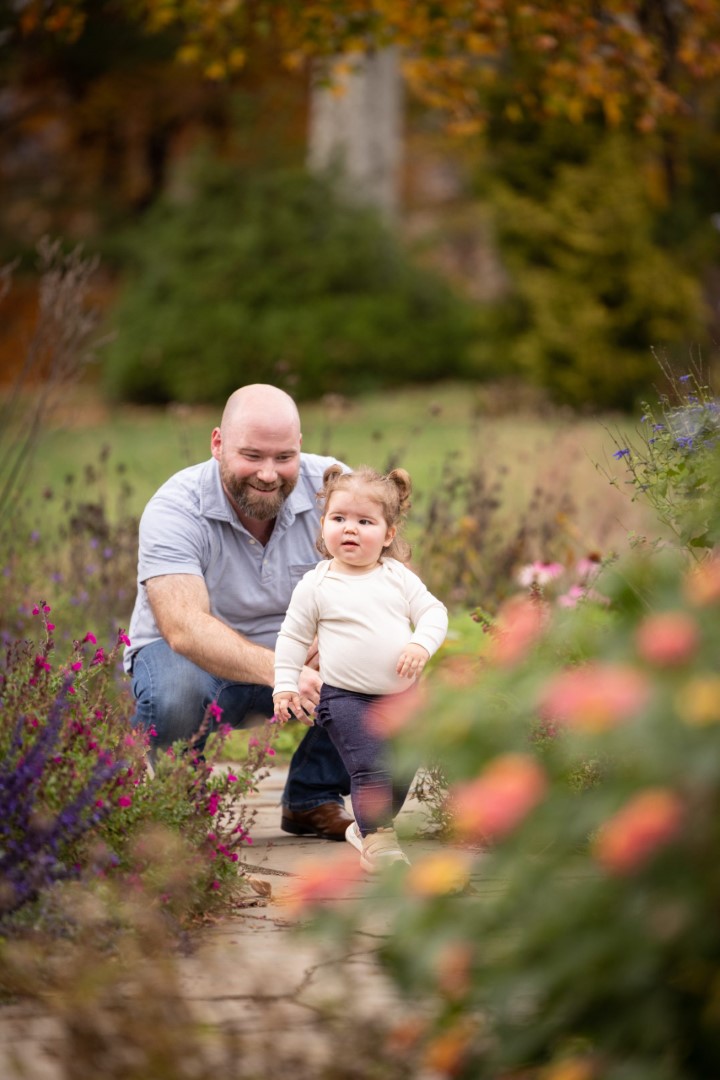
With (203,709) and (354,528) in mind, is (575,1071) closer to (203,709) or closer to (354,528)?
(354,528)

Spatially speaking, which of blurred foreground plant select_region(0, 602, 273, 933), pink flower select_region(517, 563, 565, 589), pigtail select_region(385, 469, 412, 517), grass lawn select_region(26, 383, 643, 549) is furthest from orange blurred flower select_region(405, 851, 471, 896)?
grass lawn select_region(26, 383, 643, 549)

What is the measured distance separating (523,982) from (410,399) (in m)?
15.6

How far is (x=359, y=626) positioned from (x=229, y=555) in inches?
29.2

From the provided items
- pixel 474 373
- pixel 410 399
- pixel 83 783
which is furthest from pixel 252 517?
pixel 474 373

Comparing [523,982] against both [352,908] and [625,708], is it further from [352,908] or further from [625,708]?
[625,708]

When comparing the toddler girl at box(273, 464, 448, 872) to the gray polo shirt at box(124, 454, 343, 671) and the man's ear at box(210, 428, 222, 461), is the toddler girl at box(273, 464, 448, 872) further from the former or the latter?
the man's ear at box(210, 428, 222, 461)

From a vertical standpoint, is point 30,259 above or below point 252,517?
below

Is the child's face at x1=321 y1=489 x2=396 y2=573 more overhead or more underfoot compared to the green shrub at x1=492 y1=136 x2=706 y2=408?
more overhead

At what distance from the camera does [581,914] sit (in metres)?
1.77

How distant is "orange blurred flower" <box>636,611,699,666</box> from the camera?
1.77 metres

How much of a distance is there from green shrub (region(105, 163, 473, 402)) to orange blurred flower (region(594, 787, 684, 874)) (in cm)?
1491

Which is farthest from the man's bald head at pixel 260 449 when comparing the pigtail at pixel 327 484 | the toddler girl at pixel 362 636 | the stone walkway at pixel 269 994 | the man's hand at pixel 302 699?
the stone walkway at pixel 269 994

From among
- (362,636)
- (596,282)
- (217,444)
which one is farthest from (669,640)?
(596,282)

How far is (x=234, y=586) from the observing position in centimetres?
423
